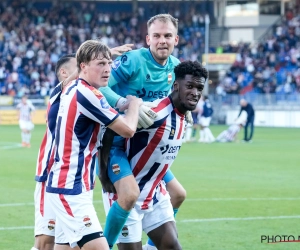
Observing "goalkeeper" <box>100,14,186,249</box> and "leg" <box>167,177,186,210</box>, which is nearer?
"goalkeeper" <box>100,14,186,249</box>

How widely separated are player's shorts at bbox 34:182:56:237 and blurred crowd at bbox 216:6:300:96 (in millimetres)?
37522

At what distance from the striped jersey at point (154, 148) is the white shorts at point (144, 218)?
7 cm

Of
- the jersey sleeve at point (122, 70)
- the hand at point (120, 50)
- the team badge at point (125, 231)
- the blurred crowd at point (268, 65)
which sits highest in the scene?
the hand at point (120, 50)

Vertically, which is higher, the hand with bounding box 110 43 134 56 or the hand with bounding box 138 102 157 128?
the hand with bounding box 110 43 134 56

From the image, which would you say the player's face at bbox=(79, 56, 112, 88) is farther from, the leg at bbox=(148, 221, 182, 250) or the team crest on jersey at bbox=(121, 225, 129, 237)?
the leg at bbox=(148, 221, 182, 250)

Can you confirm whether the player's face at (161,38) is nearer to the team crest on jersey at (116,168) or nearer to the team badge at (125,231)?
the team crest on jersey at (116,168)

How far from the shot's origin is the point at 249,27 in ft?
184

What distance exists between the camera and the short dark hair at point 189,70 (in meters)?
7.04

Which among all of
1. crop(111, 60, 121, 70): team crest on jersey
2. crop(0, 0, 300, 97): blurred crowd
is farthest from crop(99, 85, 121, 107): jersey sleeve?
A: crop(0, 0, 300, 97): blurred crowd

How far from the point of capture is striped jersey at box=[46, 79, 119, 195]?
615cm

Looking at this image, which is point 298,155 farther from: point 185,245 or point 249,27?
point 249,27

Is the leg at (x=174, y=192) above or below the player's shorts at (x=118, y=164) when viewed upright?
below

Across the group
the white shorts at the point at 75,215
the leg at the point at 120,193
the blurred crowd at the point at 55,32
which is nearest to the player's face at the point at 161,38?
the leg at the point at 120,193

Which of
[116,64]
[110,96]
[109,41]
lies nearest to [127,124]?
[110,96]
